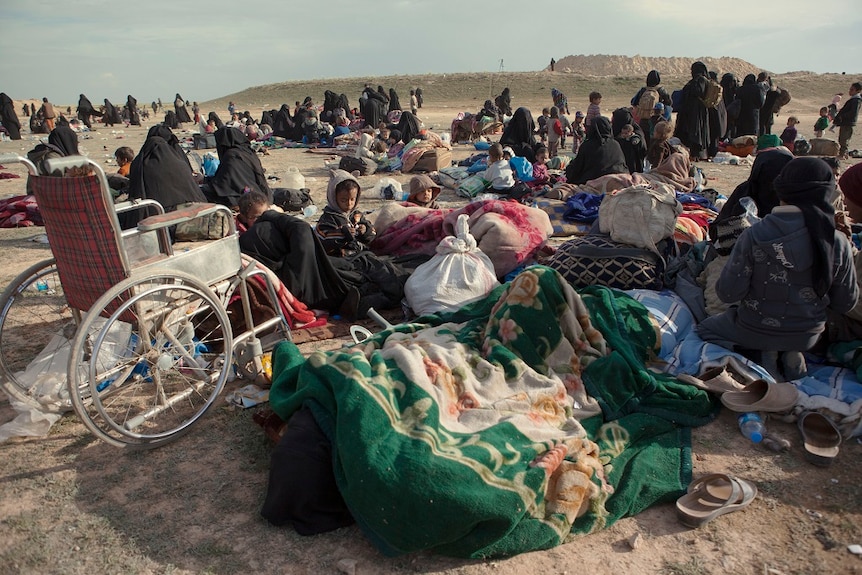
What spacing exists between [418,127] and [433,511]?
47.6ft

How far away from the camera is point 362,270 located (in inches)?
196

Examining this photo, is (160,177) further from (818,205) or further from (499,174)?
(818,205)

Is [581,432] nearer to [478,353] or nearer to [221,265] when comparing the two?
[478,353]

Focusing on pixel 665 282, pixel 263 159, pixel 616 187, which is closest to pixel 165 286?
pixel 665 282

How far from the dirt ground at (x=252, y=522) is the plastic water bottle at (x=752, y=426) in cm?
4

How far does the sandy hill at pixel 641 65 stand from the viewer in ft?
208

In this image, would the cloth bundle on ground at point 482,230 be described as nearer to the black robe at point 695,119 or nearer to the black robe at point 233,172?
the black robe at point 233,172

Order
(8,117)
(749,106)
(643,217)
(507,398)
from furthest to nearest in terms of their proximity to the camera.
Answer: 1. (8,117)
2. (749,106)
3. (643,217)
4. (507,398)

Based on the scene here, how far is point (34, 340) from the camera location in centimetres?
429

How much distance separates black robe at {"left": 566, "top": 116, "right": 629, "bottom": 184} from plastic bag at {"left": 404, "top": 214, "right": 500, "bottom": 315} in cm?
425

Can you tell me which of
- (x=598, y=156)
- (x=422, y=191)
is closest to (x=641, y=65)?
(x=598, y=156)

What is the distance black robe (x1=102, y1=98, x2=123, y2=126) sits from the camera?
2641 cm

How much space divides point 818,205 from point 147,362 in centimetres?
359

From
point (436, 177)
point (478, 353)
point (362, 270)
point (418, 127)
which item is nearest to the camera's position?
point (478, 353)
